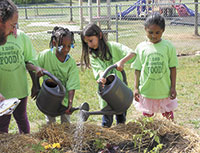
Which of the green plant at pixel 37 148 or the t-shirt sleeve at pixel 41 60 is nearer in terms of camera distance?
the green plant at pixel 37 148

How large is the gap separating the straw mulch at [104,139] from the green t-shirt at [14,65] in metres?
0.46

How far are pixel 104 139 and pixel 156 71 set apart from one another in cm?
89

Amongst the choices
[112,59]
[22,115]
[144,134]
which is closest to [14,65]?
[22,115]

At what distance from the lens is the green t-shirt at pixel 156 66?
9.50 ft

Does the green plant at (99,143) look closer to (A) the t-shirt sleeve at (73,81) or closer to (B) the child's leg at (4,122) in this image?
(A) the t-shirt sleeve at (73,81)

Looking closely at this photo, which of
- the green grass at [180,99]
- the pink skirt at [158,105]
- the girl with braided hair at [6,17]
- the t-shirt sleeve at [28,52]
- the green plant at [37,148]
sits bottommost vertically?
the green grass at [180,99]

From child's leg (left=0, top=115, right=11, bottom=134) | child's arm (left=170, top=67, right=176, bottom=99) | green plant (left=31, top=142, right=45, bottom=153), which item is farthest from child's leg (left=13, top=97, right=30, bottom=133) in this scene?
A: child's arm (left=170, top=67, right=176, bottom=99)

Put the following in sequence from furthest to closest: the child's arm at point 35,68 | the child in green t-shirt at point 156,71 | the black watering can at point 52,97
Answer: the child in green t-shirt at point 156,71 < the child's arm at point 35,68 < the black watering can at point 52,97

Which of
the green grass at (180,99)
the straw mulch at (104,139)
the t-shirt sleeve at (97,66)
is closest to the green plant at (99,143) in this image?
the straw mulch at (104,139)

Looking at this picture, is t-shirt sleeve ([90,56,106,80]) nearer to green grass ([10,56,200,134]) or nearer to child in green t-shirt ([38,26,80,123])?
child in green t-shirt ([38,26,80,123])

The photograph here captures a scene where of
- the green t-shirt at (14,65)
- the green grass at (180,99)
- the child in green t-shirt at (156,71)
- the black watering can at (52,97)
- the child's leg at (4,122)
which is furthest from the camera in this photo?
the green grass at (180,99)

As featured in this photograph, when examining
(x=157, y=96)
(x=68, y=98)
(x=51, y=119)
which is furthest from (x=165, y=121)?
(x=51, y=119)

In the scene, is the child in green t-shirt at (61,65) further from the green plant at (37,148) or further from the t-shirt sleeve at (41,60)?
the green plant at (37,148)

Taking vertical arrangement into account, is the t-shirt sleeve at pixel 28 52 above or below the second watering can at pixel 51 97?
above
